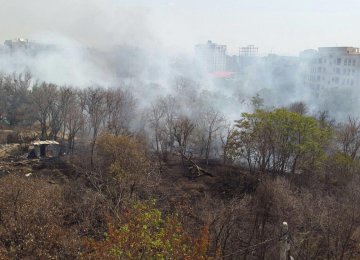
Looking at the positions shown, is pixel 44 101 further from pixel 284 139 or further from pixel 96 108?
pixel 284 139

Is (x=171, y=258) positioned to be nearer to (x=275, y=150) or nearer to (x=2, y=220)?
(x=2, y=220)

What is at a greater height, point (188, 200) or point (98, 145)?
point (98, 145)

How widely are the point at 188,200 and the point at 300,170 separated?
5.86 metres

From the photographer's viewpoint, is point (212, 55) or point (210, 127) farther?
point (212, 55)

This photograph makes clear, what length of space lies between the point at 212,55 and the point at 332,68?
71.7ft

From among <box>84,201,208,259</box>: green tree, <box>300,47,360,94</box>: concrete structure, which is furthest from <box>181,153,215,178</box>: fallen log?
<box>300,47,360,94</box>: concrete structure

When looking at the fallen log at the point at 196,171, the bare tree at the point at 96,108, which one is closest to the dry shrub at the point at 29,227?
the fallen log at the point at 196,171

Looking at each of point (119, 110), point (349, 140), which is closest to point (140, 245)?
point (349, 140)

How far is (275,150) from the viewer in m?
18.5

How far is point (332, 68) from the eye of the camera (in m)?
44.6

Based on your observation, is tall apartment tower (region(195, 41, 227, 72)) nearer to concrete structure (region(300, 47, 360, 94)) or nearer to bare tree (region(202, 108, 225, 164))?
concrete structure (region(300, 47, 360, 94))

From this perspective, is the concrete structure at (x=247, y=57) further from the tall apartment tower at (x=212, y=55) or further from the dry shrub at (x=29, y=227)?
the dry shrub at (x=29, y=227)

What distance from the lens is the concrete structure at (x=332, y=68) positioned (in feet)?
139

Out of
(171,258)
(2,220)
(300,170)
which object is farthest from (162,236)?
(300,170)
